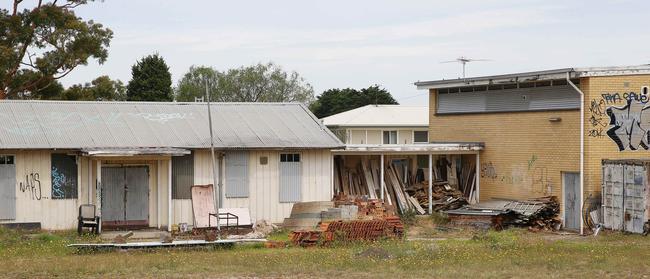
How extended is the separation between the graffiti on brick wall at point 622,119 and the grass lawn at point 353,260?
3793 mm

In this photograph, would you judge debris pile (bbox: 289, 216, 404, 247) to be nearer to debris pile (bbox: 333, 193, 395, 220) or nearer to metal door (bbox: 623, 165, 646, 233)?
debris pile (bbox: 333, 193, 395, 220)

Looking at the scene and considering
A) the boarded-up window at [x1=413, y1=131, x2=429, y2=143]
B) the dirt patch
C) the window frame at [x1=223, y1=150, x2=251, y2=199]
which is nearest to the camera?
the dirt patch

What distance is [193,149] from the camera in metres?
28.1

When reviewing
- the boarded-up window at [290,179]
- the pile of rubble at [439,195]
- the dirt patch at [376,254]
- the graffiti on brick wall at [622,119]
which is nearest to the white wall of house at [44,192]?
the boarded-up window at [290,179]

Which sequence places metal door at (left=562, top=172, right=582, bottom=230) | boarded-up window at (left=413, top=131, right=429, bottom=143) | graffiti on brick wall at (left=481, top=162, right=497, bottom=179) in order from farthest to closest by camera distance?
boarded-up window at (left=413, top=131, right=429, bottom=143) < graffiti on brick wall at (left=481, top=162, right=497, bottom=179) < metal door at (left=562, top=172, right=582, bottom=230)

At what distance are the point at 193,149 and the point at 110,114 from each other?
356cm

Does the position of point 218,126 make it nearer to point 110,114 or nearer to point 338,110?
point 110,114

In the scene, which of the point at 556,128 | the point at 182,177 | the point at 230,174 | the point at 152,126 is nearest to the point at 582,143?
the point at 556,128

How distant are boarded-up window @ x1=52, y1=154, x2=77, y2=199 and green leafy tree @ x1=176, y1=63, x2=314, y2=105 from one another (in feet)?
170

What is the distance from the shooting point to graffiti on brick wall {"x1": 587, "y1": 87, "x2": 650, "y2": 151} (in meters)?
27.7

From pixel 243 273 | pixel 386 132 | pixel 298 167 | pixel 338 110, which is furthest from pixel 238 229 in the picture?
pixel 338 110

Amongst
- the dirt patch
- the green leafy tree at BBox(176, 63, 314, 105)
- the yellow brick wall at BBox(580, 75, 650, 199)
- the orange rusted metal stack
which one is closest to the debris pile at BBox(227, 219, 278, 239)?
the orange rusted metal stack

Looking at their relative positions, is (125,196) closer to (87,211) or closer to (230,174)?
(87,211)

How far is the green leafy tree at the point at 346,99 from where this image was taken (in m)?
84.4
